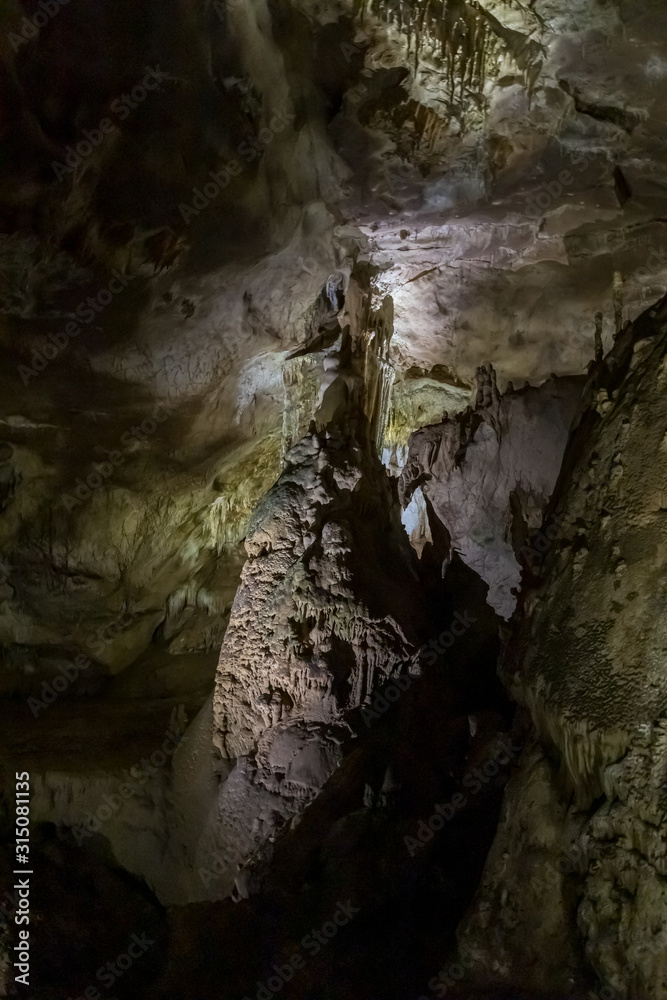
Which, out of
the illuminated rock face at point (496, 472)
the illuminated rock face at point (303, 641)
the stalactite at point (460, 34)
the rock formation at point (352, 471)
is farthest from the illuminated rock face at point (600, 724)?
the illuminated rock face at point (496, 472)

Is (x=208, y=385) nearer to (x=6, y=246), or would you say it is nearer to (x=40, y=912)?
(x=6, y=246)

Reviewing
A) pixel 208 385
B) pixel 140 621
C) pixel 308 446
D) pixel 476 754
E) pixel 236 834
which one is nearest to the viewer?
pixel 476 754

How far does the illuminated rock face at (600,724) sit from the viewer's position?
105 inches

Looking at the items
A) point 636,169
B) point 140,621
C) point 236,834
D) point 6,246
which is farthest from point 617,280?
point 140,621

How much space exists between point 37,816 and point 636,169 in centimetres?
592

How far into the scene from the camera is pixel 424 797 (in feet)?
14.1

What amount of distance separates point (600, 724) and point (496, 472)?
440 cm

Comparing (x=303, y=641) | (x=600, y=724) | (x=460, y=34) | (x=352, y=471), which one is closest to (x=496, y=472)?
(x=352, y=471)

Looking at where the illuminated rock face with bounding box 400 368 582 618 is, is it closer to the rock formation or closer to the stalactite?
the rock formation

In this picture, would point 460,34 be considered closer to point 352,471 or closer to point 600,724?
point 352,471

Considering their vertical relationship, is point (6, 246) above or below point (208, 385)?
below

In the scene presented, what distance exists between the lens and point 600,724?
2930 millimetres

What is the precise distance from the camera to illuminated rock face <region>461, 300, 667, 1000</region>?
8.73 feet

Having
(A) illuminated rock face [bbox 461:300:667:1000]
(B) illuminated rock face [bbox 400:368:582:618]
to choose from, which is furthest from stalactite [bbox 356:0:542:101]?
(B) illuminated rock face [bbox 400:368:582:618]
